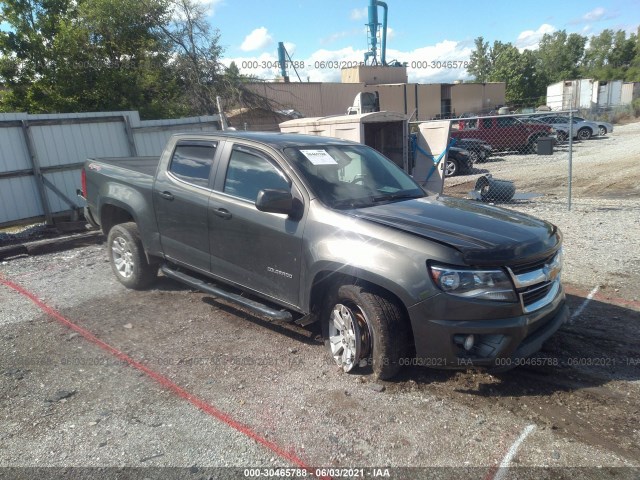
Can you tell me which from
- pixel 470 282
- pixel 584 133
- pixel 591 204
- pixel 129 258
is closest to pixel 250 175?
pixel 470 282

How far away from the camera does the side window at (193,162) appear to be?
4875mm

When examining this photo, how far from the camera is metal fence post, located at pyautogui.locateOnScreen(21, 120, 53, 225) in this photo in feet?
29.5

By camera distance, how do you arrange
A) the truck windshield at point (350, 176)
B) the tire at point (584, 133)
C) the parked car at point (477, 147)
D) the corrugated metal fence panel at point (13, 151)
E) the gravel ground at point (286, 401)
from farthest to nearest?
the tire at point (584, 133) → the parked car at point (477, 147) → the corrugated metal fence panel at point (13, 151) → the truck windshield at point (350, 176) → the gravel ground at point (286, 401)

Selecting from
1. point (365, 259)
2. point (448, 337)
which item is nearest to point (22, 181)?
point (365, 259)

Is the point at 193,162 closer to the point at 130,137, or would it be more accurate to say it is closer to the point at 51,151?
the point at 51,151

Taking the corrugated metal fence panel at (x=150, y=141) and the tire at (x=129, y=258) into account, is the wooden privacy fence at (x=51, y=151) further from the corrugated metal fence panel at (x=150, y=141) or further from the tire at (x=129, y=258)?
the tire at (x=129, y=258)

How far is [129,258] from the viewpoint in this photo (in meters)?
5.91

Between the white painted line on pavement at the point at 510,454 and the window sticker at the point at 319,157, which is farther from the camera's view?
the window sticker at the point at 319,157

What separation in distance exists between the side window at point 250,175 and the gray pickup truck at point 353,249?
0.01 metres

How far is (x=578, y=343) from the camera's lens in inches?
171

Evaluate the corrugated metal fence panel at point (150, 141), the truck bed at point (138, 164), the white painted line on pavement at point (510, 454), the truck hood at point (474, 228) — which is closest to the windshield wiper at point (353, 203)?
the truck hood at point (474, 228)

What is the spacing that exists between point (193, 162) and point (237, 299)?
61.5 inches

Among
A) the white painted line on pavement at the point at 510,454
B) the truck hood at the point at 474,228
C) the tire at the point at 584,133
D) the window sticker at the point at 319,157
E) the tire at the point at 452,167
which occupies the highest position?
the window sticker at the point at 319,157

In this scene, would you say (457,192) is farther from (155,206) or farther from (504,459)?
(504,459)
